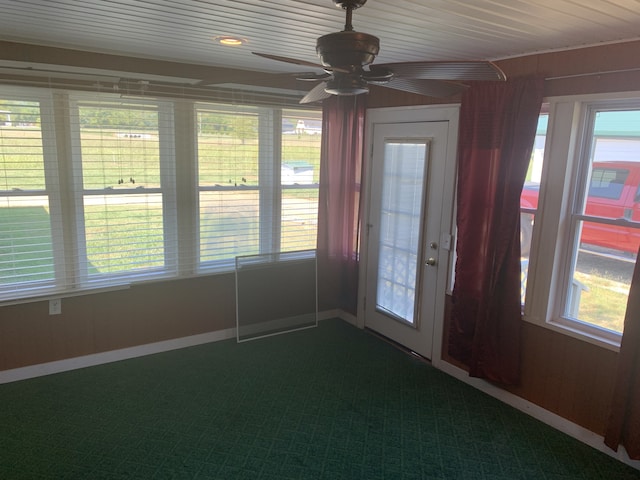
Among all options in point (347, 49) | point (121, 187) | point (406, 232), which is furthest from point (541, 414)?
point (121, 187)

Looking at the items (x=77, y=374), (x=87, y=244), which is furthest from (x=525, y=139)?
(x=77, y=374)

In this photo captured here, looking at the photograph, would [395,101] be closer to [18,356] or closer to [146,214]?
[146,214]

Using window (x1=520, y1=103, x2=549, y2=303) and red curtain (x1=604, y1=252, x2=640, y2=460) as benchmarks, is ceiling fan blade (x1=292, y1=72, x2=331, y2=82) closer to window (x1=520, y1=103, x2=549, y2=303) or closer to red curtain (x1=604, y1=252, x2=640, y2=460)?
window (x1=520, y1=103, x2=549, y2=303)

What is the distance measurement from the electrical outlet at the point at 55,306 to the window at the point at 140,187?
2.3 inches

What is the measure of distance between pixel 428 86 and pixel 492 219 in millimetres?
1277

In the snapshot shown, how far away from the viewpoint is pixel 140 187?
351cm

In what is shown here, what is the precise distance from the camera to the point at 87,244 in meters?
3.39

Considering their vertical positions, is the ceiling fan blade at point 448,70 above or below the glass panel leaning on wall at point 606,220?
above

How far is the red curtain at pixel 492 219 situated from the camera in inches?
112

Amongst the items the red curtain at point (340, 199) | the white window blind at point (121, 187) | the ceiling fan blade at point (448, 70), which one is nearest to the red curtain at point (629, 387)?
the ceiling fan blade at point (448, 70)

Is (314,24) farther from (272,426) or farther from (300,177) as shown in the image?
(272,426)

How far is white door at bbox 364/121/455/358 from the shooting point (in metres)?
3.57

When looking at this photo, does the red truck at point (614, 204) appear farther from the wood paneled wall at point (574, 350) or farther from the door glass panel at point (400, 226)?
the door glass panel at point (400, 226)

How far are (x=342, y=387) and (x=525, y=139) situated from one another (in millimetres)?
2040
